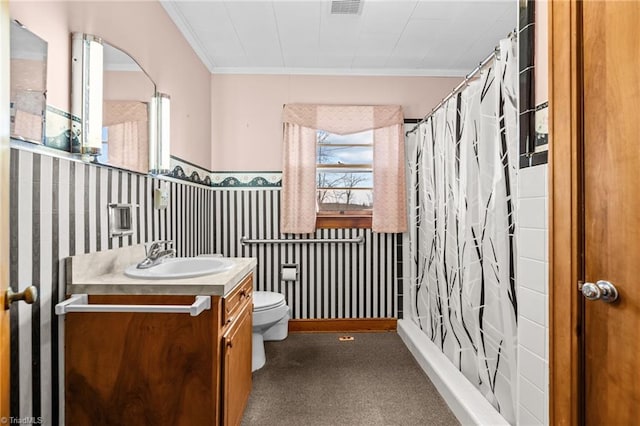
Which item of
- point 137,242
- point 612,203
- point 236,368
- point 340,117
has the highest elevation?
point 340,117

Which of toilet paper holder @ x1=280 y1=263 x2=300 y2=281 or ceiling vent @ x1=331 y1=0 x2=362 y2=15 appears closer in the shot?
ceiling vent @ x1=331 y1=0 x2=362 y2=15

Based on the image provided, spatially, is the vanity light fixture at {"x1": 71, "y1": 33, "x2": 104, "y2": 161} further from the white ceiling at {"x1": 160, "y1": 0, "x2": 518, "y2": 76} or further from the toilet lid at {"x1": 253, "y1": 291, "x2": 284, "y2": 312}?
the toilet lid at {"x1": 253, "y1": 291, "x2": 284, "y2": 312}

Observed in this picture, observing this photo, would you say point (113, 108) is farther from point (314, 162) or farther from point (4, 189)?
point (314, 162)

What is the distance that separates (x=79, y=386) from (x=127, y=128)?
114 centimetres

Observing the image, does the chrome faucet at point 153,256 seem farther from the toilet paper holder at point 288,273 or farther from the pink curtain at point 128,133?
the toilet paper holder at point 288,273

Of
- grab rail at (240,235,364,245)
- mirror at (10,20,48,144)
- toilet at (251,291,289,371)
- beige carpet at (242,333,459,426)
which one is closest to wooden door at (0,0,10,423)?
mirror at (10,20,48,144)

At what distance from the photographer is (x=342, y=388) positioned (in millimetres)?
2154

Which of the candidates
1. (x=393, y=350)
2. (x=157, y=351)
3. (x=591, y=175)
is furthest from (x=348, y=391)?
(x=591, y=175)

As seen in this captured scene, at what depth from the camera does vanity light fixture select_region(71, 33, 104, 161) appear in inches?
54.4

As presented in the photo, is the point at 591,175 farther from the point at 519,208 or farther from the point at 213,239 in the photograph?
the point at 213,239

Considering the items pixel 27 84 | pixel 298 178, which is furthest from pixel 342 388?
pixel 27 84

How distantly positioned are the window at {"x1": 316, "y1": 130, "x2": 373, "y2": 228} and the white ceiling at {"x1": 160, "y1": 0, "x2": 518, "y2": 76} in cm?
60

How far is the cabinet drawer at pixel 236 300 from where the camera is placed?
4.72 ft

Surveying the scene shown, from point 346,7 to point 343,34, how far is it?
33cm
